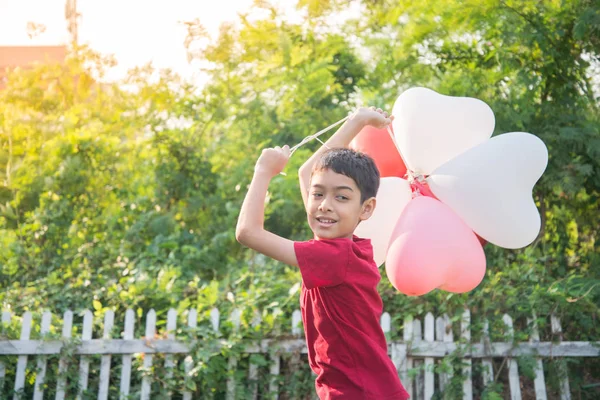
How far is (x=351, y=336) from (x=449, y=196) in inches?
29.3

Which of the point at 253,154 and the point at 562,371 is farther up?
the point at 253,154

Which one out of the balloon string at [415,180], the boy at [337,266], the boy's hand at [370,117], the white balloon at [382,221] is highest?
the boy's hand at [370,117]

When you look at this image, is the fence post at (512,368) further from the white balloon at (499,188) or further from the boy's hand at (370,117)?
the boy's hand at (370,117)

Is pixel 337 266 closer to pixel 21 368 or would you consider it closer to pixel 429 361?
pixel 429 361

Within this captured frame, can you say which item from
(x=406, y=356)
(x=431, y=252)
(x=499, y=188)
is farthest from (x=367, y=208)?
(x=406, y=356)

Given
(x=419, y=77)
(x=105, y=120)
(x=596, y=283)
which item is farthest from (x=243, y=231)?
(x=105, y=120)

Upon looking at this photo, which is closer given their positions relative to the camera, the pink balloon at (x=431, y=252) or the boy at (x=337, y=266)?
the boy at (x=337, y=266)

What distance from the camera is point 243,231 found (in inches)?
73.4

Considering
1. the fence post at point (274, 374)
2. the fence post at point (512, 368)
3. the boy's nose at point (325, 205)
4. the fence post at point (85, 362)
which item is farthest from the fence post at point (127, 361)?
the boy's nose at point (325, 205)

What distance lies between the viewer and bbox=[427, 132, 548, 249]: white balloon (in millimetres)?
2402

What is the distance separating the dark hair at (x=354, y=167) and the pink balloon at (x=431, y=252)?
1.28 ft

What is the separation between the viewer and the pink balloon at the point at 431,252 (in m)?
2.29

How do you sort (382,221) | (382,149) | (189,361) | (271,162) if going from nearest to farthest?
1. (271,162)
2. (382,221)
3. (382,149)
4. (189,361)

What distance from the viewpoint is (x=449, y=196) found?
2.47 m
